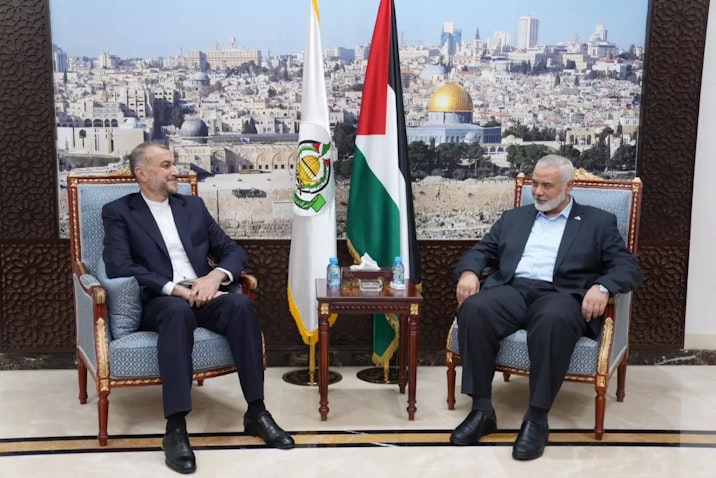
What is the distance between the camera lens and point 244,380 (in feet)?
10.5

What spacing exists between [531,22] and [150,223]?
2.19 metres

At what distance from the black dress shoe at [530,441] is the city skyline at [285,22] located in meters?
2.02

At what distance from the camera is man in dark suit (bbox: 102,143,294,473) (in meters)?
3.03

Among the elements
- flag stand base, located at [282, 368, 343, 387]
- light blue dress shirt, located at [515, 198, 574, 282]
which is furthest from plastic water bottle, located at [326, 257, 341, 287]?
light blue dress shirt, located at [515, 198, 574, 282]

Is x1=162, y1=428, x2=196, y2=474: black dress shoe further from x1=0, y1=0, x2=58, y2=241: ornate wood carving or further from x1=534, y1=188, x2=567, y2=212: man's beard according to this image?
x1=534, y1=188, x2=567, y2=212: man's beard

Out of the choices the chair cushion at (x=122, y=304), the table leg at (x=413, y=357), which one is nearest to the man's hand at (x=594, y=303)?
the table leg at (x=413, y=357)

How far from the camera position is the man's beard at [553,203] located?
3457 millimetres

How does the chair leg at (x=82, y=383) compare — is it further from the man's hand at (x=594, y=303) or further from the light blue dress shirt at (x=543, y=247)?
the man's hand at (x=594, y=303)

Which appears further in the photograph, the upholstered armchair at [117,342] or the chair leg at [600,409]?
the chair leg at [600,409]

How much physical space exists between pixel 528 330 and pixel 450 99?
143 centimetres

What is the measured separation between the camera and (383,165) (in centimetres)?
383

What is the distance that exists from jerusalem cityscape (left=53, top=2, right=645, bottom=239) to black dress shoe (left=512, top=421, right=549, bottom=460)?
4.31 ft

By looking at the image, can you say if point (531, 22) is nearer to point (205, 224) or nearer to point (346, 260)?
point (346, 260)

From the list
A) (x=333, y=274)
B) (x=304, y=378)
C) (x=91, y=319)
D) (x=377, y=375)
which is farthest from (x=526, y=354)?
(x=91, y=319)
